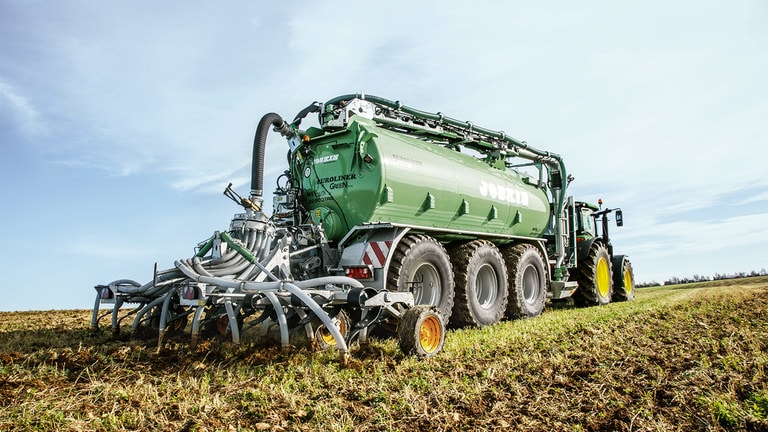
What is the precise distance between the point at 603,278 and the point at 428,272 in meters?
7.96

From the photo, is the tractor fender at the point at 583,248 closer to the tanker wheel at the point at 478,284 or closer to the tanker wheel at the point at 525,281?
the tanker wheel at the point at 525,281

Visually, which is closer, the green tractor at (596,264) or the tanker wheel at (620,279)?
the green tractor at (596,264)

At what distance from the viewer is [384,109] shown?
8.27m

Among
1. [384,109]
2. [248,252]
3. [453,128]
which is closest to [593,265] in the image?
[453,128]

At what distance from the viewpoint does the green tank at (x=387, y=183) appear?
7230mm

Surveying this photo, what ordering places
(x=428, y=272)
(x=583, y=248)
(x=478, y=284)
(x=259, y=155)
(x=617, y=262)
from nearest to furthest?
(x=259, y=155), (x=428, y=272), (x=478, y=284), (x=583, y=248), (x=617, y=262)

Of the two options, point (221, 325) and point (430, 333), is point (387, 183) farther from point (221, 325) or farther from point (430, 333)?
point (221, 325)

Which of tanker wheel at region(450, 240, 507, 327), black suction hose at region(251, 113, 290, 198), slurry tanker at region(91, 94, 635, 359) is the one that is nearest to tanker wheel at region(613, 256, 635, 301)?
slurry tanker at region(91, 94, 635, 359)

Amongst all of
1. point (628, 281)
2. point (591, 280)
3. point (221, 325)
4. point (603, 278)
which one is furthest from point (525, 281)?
point (221, 325)

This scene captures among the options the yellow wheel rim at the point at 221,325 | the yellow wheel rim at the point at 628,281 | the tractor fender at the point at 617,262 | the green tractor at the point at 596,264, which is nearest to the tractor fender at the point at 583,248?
the green tractor at the point at 596,264

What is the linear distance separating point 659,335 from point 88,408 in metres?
6.49

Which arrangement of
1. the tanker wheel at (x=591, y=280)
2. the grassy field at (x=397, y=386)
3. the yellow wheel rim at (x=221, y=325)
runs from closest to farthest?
the grassy field at (x=397, y=386) < the yellow wheel rim at (x=221, y=325) < the tanker wheel at (x=591, y=280)

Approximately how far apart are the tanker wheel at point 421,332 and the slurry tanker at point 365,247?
13 mm

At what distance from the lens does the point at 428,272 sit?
7.62 m
